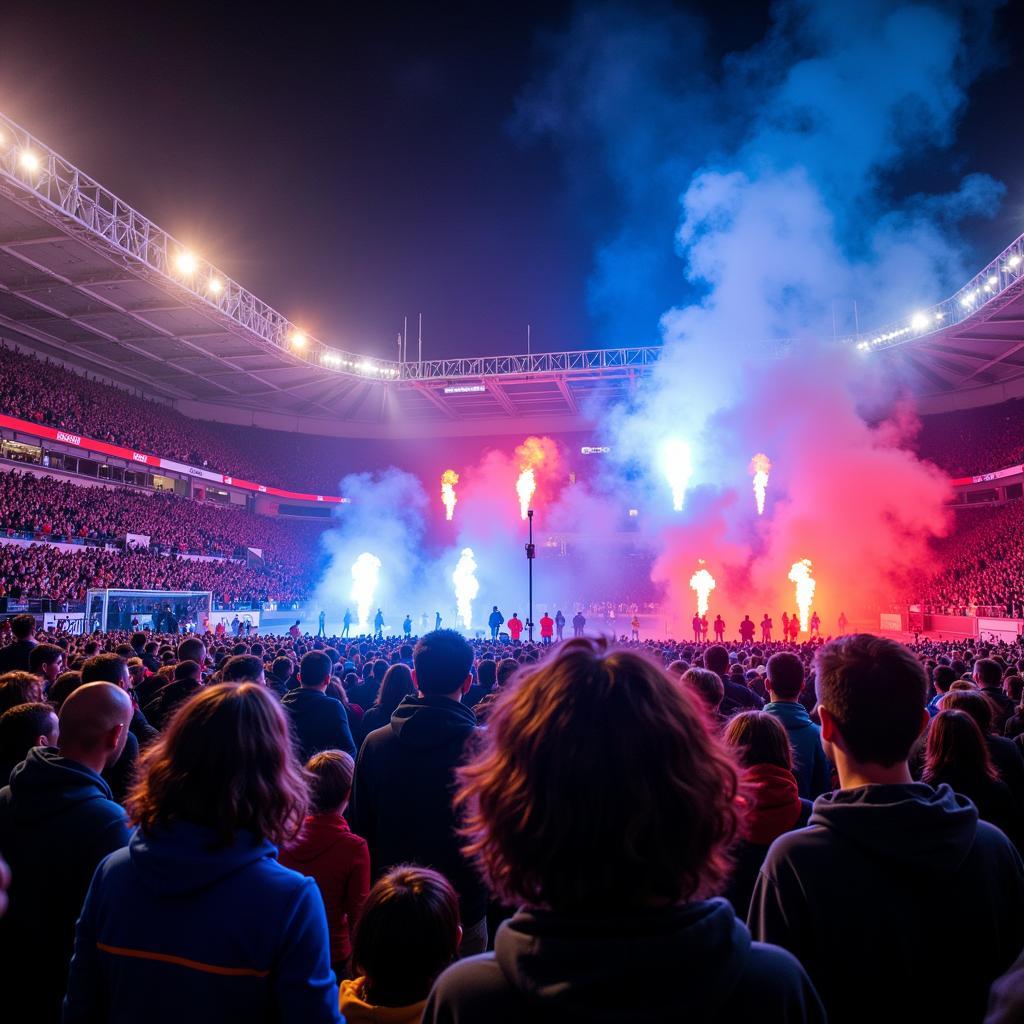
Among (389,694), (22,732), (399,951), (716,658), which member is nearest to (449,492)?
(716,658)

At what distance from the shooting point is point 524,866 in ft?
4.08

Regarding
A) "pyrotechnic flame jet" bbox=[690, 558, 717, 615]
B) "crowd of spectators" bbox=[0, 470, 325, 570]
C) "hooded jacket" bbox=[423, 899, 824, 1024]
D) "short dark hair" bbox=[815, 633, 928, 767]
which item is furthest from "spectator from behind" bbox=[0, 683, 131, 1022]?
"pyrotechnic flame jet" bbox=[690, 558, 717, 615]

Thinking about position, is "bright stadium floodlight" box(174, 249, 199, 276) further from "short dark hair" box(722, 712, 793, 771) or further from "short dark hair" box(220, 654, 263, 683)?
"short dark hair" box(722, 712, 793, 771)

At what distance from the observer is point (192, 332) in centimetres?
3025

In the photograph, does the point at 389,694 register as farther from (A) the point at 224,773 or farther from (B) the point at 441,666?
(A) the point at 224,773

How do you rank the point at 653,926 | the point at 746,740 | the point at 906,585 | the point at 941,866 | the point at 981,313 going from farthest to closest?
the point at 906,585 < the point at 981,313 < the point at 746,740 < the point at 941,866 < the point at 653,926

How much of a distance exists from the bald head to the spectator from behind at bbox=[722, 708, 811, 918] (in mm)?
2776

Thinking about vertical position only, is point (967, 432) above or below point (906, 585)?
above

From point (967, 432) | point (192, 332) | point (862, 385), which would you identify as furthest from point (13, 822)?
point (967, 432)

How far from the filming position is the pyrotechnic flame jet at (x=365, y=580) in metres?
41.3

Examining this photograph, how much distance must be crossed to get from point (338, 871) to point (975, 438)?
42.8m

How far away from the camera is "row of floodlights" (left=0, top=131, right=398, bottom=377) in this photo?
1786 centimetres

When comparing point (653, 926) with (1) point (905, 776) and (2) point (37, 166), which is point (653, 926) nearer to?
(1) point (905, 776)

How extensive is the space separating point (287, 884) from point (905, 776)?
1.84 meters
